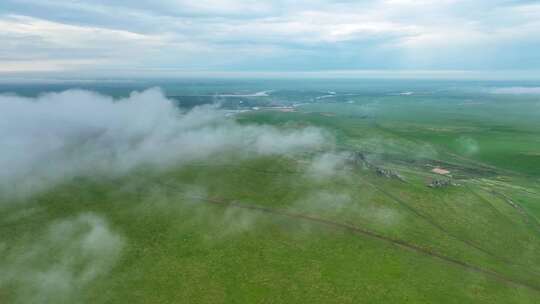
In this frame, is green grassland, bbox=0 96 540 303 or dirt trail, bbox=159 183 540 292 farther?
dirt trail, bbox=159 183 540 292

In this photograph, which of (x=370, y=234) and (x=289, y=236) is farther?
(x=370, y=234)

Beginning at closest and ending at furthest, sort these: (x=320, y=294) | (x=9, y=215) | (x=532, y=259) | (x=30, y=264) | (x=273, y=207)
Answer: (x=320, y=294), (x=30, y=264), (x=532, y=259), (x=9, y=215), (x=273, y=207)

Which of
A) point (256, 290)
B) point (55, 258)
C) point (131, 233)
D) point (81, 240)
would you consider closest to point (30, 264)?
point (55, 258)

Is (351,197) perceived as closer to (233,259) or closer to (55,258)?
(233,259)

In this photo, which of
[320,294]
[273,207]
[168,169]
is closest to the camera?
[320,294]

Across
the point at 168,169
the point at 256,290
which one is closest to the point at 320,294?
the point at 256,290

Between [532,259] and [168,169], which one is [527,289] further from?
[168,169]

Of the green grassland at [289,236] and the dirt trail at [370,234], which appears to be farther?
the dirt trail at [370,234]

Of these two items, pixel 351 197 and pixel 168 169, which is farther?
pixel 168 169
